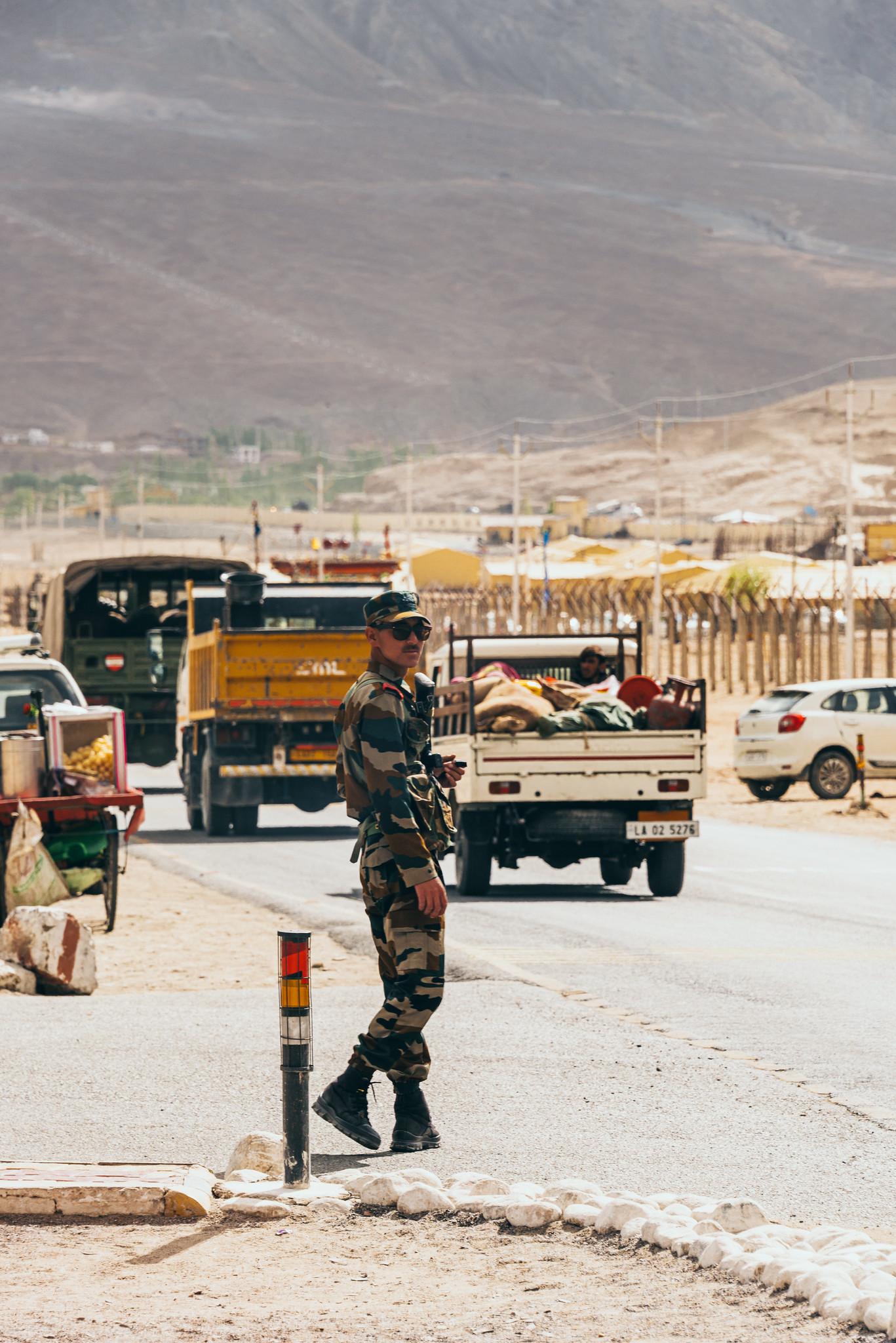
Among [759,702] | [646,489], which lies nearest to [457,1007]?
[759,702]

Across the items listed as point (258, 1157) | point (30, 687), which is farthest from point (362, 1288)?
point (30, 687)

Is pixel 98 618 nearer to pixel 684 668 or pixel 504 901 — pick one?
pixel 504 901

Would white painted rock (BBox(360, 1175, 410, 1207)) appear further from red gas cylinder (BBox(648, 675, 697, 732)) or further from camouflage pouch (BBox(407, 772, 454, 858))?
red gas cylinder (BBox(648, 675, 697, 732))

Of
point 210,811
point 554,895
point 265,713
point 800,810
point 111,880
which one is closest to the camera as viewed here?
point 111,880

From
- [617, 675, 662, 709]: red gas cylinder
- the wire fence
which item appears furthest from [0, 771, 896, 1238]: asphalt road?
the wire fence

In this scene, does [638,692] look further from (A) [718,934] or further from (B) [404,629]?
(B) [404,629]

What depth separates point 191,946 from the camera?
15.7 metres

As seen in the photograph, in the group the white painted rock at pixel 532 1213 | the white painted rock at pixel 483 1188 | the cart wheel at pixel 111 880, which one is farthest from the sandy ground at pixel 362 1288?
the cart wheel at pixel 111 880

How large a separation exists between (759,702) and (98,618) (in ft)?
33.6

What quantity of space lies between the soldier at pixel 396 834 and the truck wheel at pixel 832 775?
983 inches

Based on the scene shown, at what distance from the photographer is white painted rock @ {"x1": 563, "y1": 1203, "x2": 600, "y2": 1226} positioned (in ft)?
22.5

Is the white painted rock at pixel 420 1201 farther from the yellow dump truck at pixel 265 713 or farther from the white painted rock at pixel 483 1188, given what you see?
the yellow dump truck at pixel 265 713

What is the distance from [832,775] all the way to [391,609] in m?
25.4

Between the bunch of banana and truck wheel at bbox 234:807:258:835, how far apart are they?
10290 mm
